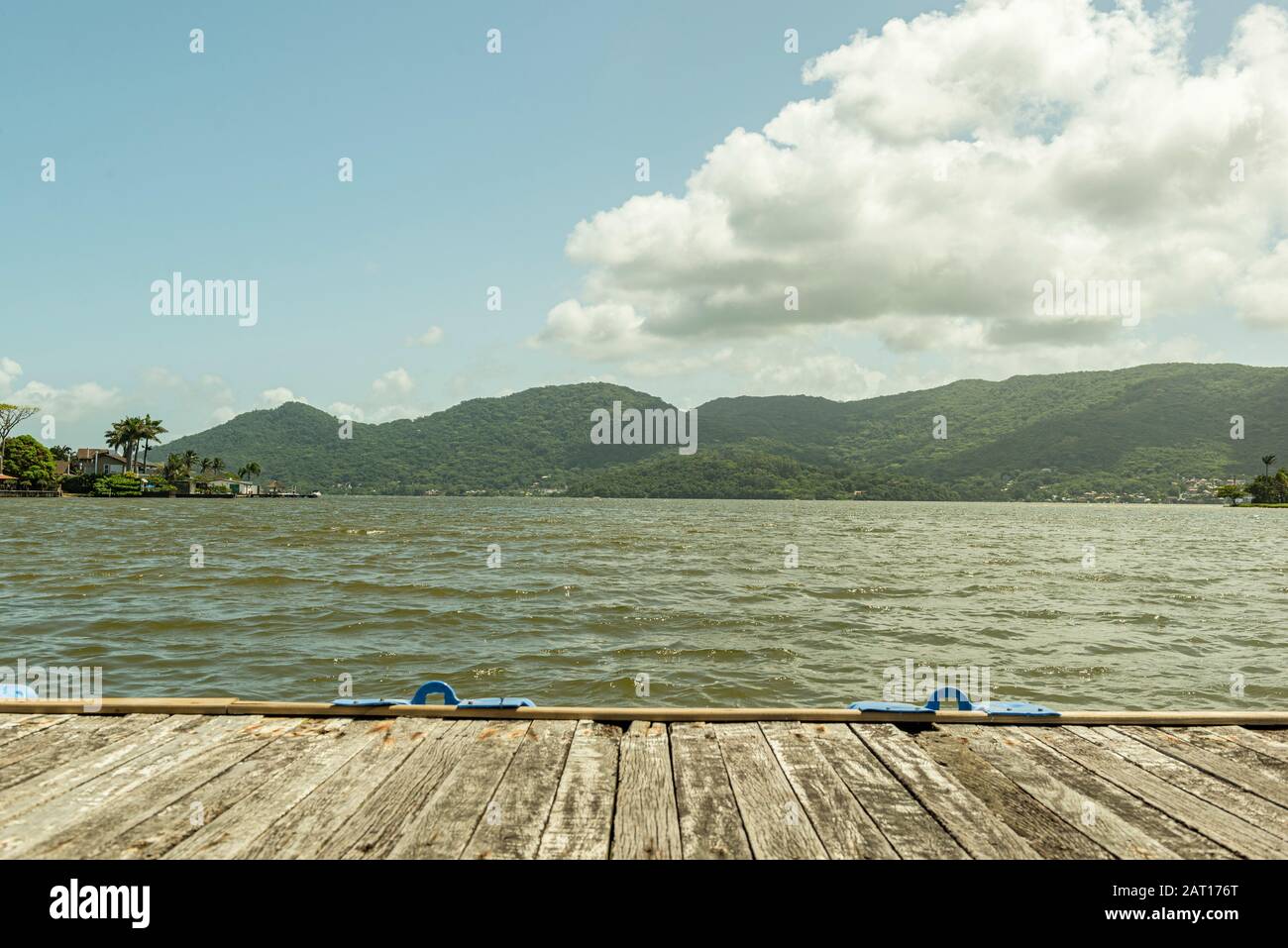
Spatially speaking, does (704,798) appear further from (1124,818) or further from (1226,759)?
(1226,759)

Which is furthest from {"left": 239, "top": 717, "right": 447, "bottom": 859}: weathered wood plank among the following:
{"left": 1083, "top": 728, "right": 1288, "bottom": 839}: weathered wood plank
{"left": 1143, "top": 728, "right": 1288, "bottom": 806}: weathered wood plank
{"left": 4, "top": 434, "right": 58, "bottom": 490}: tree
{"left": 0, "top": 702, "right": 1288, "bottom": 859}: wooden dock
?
{"left": 4, "top": 434, "right": 58, "bottom": 490}: tree

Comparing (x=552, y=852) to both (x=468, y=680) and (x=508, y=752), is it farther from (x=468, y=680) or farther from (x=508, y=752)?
(x=468, y=680)

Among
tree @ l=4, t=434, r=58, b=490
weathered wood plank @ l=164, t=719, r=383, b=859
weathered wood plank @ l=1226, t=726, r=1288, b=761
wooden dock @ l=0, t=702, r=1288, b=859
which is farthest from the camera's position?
tree @ l=4, t=434, r=58, b=490

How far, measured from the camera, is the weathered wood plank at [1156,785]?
345 cm

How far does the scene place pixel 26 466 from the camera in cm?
12038

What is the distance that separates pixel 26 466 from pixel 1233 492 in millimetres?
230863

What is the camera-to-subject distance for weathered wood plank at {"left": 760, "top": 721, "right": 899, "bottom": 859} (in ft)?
10.9

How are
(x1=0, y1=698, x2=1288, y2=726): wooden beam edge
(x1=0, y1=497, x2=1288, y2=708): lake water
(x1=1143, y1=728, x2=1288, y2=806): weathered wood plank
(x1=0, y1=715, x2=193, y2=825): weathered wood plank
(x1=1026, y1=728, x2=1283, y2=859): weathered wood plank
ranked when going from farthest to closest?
(x1=0, y1=497, x2=1288, y2=708): lake water < (x1=0, y1=698, x2=1288, y2=726): wooden beam edge < (x1=1143, y1=728, x2=1288, y2=806): weathered wood plank < (x1=0, y1=715, x2=193, y2=825): weathered wood plank < (x1=1026, y1=728, x2=1283, y2=859): weathered wood plank

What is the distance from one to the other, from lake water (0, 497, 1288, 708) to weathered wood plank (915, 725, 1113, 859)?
5.64 metres

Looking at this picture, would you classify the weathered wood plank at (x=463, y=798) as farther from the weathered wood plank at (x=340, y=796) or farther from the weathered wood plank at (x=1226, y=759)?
→ the weathered wood plank at (x=1226, y=759)

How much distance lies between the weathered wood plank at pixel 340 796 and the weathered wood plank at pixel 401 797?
0.14 ft

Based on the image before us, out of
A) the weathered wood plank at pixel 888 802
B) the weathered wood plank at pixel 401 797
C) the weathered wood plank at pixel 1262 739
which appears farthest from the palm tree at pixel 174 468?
the weathered wood plank at pixel 1262 739

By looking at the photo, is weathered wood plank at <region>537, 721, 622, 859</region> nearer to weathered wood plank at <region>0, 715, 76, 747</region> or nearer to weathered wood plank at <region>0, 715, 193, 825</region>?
weathered wood plank at <region>0, 715, 193, 825</region>
